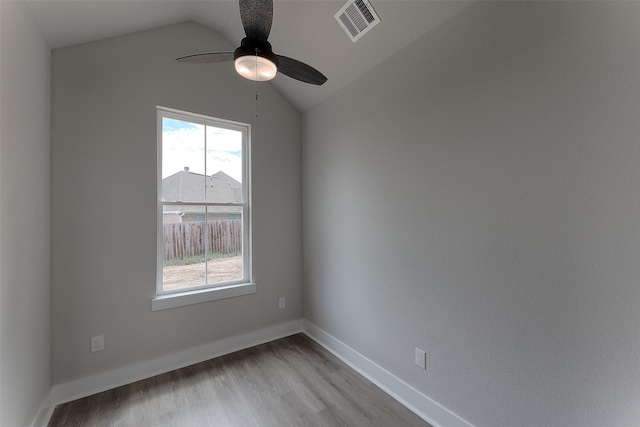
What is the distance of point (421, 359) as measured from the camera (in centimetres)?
185

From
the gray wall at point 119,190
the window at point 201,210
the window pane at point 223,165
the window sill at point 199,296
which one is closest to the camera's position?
the gray wall at point 119,190

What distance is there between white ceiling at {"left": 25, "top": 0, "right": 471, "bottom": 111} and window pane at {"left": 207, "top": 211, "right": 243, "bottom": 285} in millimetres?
1592

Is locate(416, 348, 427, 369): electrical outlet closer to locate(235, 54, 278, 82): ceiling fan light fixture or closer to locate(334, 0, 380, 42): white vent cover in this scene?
locate(235, 54, 278, 82): ceiling fan light fixture

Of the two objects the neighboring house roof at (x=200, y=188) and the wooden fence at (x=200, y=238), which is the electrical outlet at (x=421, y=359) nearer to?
the wooden fence at (x=200, y=238)

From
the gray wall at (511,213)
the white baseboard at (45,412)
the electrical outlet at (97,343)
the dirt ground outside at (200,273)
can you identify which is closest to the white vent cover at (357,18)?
the gray wall at (511,213)

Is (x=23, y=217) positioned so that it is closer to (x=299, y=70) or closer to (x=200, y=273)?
(x=200, y=273)

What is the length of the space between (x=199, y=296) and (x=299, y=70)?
7.09 ft

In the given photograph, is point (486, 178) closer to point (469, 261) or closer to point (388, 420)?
point (469, 261)

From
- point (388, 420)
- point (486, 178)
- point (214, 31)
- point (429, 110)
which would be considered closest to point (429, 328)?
point (388, 420)

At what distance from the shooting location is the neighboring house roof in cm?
248

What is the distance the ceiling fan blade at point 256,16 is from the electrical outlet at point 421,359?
7.21ft

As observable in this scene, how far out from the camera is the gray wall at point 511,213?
1101mm

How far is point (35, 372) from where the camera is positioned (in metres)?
1.65

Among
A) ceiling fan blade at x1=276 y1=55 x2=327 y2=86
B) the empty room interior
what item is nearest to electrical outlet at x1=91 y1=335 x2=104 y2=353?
the empty room interior
